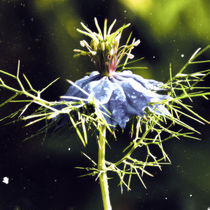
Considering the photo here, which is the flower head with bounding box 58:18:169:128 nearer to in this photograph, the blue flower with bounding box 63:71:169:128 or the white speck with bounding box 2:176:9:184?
the blue flower with bounding box 63:71:169:128

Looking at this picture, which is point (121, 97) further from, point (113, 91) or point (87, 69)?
point (87, 69)

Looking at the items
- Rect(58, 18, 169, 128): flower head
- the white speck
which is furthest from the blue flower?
the white speck

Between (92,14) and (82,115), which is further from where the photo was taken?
(92,14)

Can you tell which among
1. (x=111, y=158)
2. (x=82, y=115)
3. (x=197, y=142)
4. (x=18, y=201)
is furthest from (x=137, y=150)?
(x=82, y=115)

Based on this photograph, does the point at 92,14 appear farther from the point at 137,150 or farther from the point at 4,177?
the point at 4,177

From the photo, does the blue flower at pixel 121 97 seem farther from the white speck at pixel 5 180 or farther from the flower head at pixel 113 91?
the white speck at pixel 5 180

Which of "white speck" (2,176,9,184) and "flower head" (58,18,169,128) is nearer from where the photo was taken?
"flower head" (58,18,169,128)
